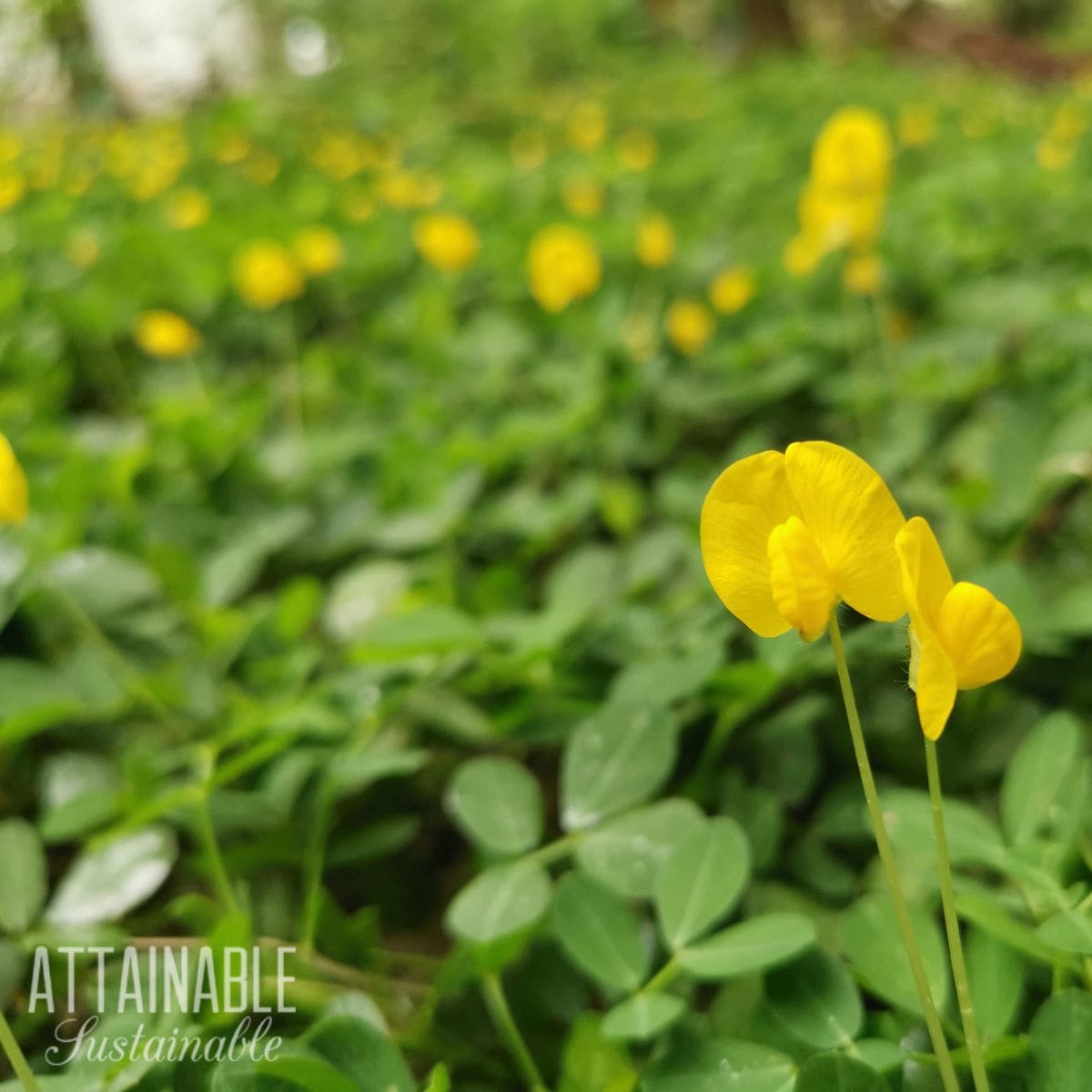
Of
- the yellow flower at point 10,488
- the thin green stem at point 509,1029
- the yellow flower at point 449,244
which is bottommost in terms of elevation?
the yellow flower at point 449,244

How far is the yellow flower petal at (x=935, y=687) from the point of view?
0.35 meters

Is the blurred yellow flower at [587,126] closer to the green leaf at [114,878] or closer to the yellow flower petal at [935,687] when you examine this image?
the green leaf at [114,878]

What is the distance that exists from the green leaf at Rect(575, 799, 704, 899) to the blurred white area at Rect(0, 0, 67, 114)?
5.72 metres

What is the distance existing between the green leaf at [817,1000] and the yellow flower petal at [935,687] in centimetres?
21

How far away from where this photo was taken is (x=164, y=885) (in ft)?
2.61

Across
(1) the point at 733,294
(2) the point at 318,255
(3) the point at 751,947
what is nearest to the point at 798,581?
(3) the point at 751,947

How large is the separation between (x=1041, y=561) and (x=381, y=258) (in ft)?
4.66

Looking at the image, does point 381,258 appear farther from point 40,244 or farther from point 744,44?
point 744,44

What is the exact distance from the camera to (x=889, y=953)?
52cm

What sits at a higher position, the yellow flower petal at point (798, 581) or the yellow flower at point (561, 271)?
the yellow flower petal at point (798, 581)

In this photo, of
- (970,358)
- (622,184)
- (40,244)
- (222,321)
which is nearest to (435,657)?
(970,358)

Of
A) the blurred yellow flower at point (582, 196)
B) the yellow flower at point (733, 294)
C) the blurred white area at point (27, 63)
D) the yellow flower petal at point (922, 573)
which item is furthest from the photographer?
the blurred white area at point (27, 63)

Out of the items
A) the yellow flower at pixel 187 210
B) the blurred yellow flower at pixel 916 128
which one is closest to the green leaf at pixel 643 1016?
the yellow flower at pixel 187 210

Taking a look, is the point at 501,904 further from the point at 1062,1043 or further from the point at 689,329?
the point at 689,329
